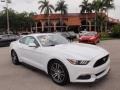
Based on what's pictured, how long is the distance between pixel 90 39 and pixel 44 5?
4006cm

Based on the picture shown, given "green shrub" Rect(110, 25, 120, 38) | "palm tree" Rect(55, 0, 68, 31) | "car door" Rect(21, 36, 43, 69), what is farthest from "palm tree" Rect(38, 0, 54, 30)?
"car door" Rect(21, 36, 43, 69)

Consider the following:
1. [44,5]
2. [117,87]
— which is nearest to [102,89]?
[117,87]

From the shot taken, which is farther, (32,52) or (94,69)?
(32,52)

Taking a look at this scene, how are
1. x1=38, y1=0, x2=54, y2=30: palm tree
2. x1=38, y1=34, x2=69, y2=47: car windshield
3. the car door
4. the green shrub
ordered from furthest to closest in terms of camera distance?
x1=38, y1=0, x2=54, y2=30: palm tree < the green shrub < x1=38, y1=34, x2=69, y2=47: car windshield < the car door

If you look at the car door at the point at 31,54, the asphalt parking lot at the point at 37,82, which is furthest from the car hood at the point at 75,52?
the asphalt parking lot at the point at 37,82

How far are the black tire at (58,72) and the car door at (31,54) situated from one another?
0.59 m

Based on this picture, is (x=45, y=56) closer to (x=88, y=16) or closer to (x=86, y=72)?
(x=86, y=72)

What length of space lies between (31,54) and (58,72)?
5.56 feet

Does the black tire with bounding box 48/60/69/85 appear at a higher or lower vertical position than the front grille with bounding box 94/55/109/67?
lower

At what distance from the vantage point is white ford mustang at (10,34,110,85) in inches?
228

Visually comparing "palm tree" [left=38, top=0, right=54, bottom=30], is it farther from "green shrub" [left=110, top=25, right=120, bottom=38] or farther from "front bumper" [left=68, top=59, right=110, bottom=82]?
"front bumper" [left=68, top=59, right=110, bottom=82]

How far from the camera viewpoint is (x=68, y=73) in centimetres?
593

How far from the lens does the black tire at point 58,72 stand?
6070 mm

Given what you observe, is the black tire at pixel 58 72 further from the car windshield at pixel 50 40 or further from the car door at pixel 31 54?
the car windshield at pixel 50 40
